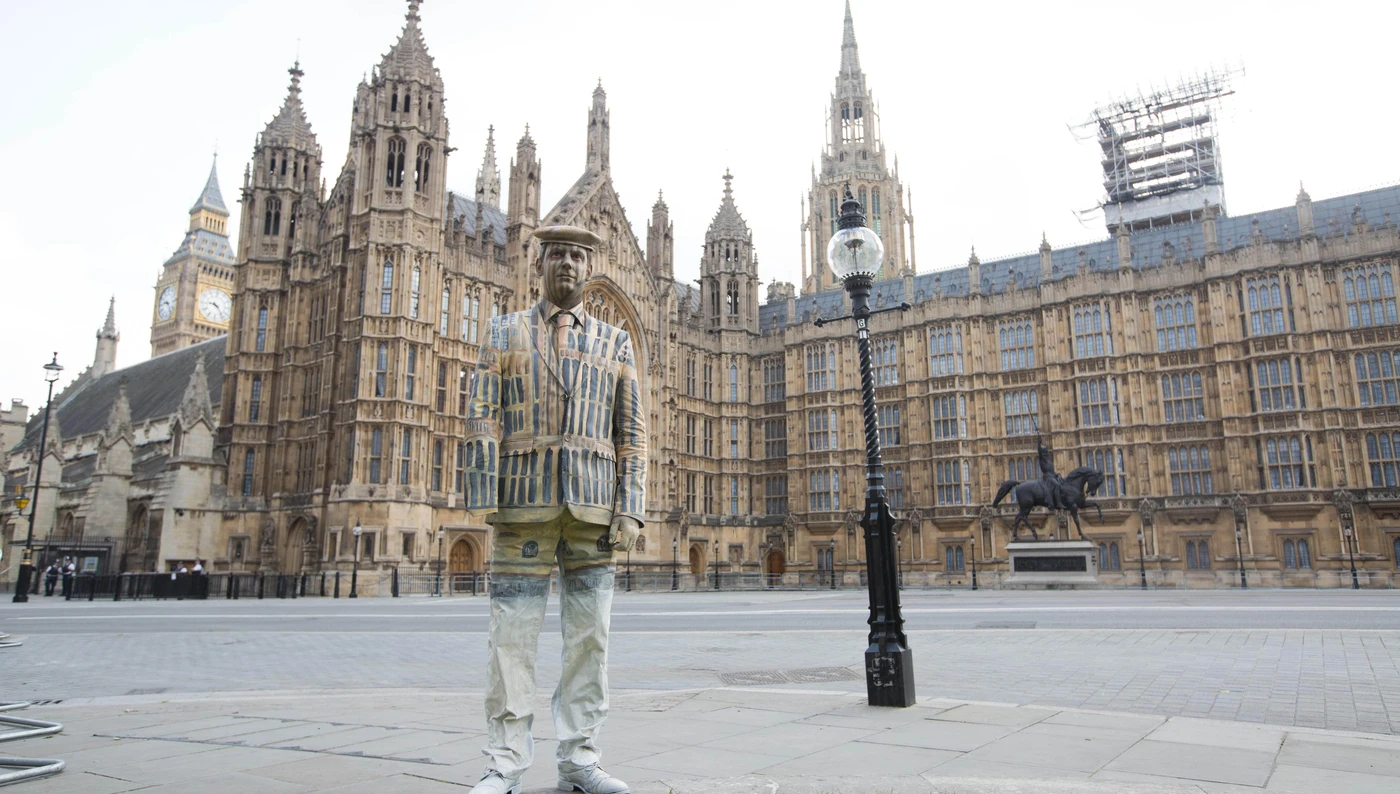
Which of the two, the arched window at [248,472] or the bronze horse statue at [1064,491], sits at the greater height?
the arched window at [248,472]

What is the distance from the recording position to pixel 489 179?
61375mm

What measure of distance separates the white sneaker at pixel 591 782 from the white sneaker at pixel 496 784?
25 cm

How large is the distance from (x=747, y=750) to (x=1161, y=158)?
6280cm

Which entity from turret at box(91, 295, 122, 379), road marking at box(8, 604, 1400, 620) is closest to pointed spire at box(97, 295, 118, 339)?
turret at box(91, 295, 122, 379)

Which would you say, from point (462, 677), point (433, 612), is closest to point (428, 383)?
point (433, 612)

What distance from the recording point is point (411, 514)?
3472 cm

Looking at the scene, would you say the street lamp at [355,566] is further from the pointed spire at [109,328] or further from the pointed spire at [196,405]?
the pointed spire at [109,328]

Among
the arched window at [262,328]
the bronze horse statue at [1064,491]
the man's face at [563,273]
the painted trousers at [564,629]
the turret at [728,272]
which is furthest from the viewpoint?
the turret at [728,272]

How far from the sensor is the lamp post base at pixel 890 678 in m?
6.69

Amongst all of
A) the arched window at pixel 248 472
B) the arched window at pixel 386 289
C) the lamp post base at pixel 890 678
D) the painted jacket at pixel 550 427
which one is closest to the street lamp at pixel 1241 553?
the lamp post base at pixel 890 678

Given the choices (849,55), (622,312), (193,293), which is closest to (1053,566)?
(622,312)

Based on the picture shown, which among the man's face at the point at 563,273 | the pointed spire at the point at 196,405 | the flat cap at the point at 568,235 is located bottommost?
the man's face at the point at 563,273

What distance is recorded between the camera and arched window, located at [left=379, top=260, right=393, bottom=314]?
117 feet

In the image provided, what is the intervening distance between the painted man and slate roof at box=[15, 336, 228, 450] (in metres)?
48.1
